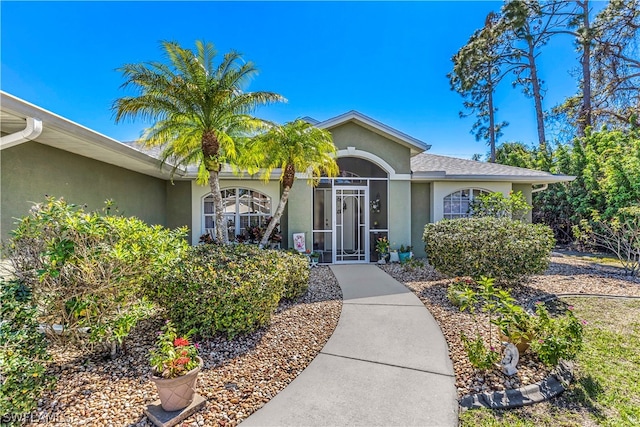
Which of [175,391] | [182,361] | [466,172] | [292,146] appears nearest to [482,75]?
[466,172]

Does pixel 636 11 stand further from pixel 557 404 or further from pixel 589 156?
pixel 557 404

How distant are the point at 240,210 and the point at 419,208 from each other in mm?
8148

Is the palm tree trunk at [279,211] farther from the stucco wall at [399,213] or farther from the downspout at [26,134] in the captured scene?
the downspout at [26,134]

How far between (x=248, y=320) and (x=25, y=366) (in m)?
2.83

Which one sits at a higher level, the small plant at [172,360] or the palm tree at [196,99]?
the palm tree at [196,99]

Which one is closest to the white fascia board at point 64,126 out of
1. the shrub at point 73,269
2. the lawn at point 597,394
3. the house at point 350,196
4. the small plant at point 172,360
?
the shrub at point 73,269

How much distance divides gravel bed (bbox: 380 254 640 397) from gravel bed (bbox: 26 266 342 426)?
231 centimetres

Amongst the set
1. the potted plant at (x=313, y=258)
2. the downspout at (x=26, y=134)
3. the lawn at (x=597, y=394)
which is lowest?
the lawn at (x=597, y=394)

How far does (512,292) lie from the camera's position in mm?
8375

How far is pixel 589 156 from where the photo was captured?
16016 millimetres

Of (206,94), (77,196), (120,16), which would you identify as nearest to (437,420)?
(206,94)

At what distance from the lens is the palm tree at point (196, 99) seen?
280 inches

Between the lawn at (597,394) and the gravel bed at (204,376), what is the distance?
8.47ft

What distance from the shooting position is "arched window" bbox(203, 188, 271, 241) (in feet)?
42.7
